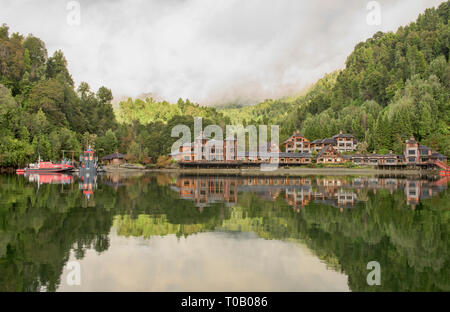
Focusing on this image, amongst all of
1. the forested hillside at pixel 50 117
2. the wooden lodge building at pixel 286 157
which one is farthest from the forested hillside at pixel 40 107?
the wooden lodge building at pixel 286 157

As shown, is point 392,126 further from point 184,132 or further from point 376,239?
point 376,239

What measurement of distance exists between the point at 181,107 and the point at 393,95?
2873 inches

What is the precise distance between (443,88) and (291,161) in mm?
47643

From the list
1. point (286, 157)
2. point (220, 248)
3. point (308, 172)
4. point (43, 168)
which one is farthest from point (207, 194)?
point (286, 157)

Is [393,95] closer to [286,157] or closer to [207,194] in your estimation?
[286,157]

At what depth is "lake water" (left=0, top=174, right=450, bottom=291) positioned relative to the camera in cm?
820

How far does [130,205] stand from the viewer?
19.8m

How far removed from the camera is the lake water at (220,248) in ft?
26.9

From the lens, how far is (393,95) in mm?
111250

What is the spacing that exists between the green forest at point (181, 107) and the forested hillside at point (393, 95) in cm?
26

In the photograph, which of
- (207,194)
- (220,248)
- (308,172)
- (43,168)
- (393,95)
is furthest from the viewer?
(393,95)

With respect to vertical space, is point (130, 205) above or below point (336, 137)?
below

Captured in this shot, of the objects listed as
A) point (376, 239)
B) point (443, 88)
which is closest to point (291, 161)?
point (443, 88)
